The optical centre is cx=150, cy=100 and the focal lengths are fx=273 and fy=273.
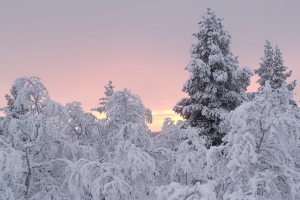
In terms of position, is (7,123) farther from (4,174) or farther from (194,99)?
(194,99)

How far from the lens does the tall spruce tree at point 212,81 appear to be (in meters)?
16.0

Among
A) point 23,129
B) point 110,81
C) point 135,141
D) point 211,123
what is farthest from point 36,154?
point 110,81

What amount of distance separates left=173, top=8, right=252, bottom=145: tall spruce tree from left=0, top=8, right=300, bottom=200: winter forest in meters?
0.06

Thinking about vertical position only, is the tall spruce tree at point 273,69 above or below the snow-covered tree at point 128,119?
above

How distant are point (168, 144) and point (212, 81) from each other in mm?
5075

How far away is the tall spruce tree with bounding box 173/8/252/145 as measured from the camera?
16.0 meters

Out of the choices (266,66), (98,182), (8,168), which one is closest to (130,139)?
(98,182)

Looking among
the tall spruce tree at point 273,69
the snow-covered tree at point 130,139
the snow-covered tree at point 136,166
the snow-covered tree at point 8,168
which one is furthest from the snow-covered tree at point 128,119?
the tall spruce tree at point 273,69

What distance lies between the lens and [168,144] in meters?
18.2

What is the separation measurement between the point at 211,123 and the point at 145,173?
7.95m

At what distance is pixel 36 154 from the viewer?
32.6 ft

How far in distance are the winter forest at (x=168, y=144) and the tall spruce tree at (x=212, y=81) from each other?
0.20 ft

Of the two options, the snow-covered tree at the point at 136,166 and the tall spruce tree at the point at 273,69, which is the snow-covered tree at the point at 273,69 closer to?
the tall spruce tree at the point at 273,69

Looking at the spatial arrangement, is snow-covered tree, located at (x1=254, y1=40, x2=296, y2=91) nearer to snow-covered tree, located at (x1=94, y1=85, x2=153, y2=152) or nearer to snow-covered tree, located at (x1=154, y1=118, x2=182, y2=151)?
snow-covered tree, located at (x1=154, y1=118, x2=182, y2=151)
